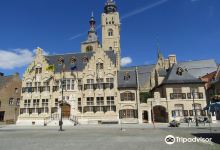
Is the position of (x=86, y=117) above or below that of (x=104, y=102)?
below

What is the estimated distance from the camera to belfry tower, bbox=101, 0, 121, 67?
2960 inches

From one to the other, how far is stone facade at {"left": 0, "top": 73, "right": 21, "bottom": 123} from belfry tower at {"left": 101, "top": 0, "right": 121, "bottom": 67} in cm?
3269

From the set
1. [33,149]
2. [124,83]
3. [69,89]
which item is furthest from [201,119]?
[33,149]

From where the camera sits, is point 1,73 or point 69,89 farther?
point 1,73

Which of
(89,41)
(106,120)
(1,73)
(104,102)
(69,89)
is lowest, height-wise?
(106,120)

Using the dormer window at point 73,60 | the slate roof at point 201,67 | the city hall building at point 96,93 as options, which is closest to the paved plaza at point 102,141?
the city hall building at point 96,93

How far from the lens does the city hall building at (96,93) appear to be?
4338cm

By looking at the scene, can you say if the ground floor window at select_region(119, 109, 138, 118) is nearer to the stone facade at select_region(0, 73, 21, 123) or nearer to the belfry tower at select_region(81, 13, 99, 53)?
the stone facade at select_region(0, 73, 21, 123)

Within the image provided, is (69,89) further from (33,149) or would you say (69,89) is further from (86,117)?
(33,149)

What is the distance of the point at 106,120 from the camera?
143 feet

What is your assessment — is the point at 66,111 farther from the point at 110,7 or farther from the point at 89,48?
the point at 110,7

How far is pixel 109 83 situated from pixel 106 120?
297 inches

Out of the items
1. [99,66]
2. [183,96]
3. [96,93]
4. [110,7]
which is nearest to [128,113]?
[96,93]

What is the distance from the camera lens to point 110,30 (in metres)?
76.3
